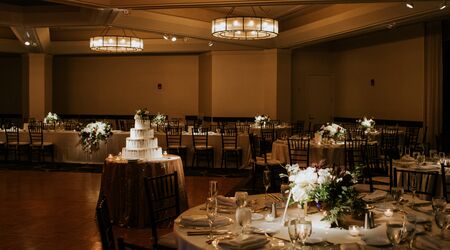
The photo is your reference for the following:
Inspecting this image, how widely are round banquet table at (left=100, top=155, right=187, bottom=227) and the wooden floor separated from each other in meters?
0.19

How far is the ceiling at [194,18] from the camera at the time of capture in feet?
30.9

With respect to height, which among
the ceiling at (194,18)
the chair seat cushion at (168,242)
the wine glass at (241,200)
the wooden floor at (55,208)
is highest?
the ceiling at (194,18)

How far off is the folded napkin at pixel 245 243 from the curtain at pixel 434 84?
11517mm

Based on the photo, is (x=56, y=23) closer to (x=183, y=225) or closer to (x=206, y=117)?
(x=206, y=117)

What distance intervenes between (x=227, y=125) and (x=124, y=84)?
15.3 ft

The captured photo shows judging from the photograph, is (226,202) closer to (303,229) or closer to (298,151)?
(303,229)

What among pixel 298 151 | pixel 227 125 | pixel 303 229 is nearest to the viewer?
pixel 303 229

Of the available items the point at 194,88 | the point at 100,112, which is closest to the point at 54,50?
the point at 100,112

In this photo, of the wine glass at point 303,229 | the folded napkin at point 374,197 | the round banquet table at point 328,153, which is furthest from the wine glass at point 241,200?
the round banquet table at point 328,153

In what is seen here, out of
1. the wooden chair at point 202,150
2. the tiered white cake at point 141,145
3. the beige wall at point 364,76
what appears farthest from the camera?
the beige wall at point 364,76

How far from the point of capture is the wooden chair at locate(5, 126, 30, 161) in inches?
501

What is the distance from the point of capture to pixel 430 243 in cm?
278

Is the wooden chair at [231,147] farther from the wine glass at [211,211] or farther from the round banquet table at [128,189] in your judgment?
the wine glass at [211,211]

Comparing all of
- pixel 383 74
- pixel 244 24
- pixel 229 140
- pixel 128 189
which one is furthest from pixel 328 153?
pixel 383 74
